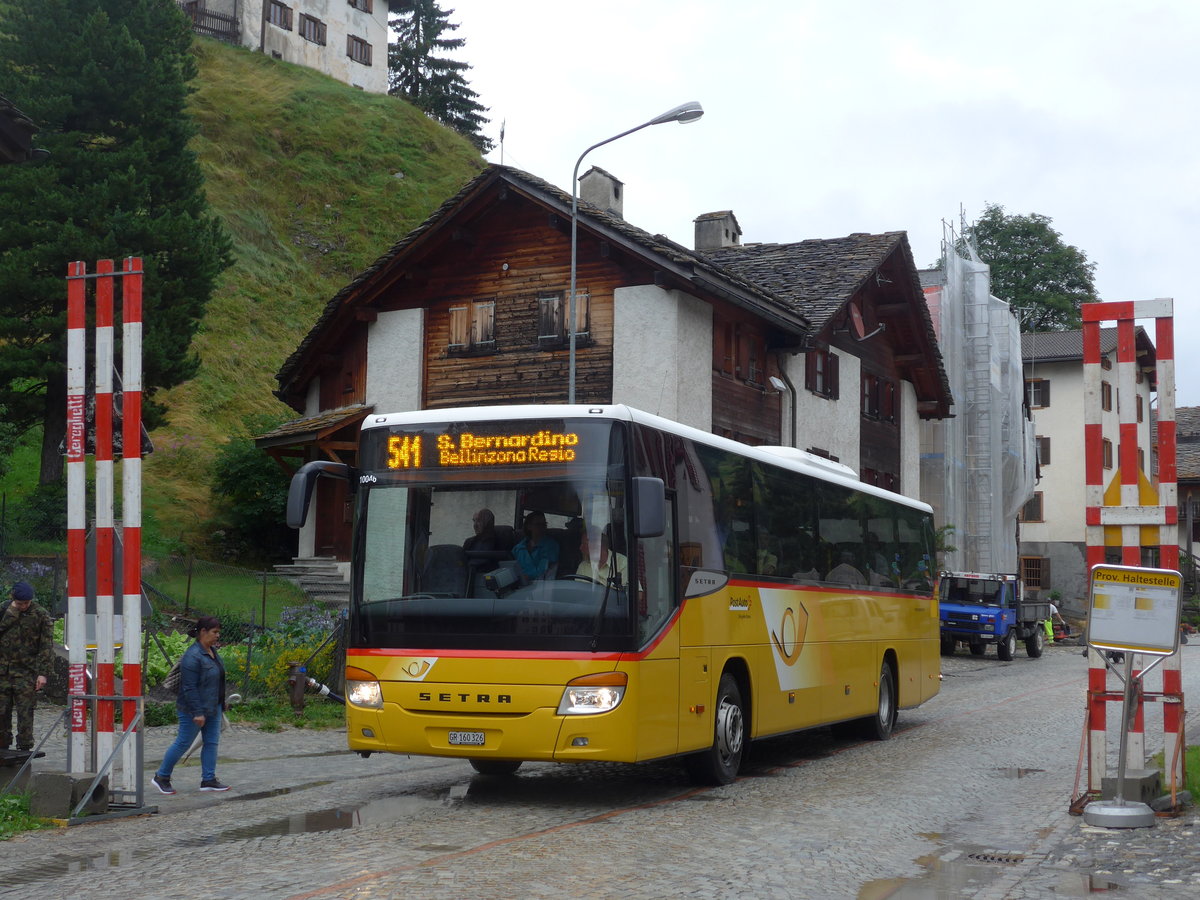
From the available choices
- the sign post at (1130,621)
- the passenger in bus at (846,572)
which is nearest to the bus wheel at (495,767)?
the passenger in bus at (846,572)

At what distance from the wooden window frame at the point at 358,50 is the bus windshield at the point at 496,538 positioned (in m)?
83.9

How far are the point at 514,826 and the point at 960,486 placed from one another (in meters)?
37.8

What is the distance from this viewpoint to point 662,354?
100 feet

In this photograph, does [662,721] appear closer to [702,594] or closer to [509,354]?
[702,594]

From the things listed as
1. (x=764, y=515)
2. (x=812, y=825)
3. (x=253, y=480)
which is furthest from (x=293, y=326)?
(x=812, y=825)

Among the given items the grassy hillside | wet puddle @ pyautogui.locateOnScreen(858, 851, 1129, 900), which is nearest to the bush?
the grassy hillside

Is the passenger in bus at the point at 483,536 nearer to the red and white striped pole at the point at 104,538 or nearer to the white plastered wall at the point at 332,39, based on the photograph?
the red and white striped pole at the point at 104,538

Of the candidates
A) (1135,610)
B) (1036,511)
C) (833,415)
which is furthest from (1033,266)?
(1135,610)

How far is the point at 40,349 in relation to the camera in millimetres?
34562

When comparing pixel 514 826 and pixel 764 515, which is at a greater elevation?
pixel 764 515

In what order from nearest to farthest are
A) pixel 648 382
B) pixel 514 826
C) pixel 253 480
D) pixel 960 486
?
pixel 514 826
pixel 648 382
pixel 253 480
pixel 960 486

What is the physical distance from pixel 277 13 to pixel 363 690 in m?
81.8

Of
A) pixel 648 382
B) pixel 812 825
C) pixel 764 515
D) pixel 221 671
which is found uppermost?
pixel 648 382

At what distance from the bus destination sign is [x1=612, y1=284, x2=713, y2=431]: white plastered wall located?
18.9m
